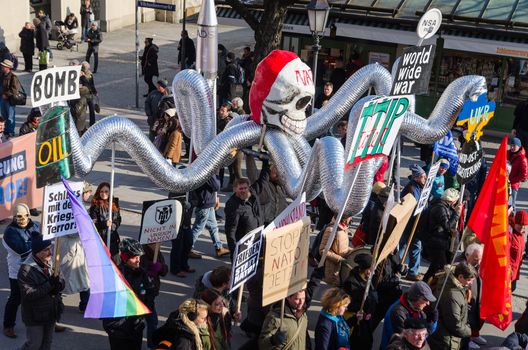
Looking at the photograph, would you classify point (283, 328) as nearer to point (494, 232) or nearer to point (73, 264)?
point (494, 232)

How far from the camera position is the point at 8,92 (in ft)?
50.2

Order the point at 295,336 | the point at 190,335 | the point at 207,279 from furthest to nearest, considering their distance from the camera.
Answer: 1. the point at 207,279
2. the point at 295,336
3. the point at 190,335

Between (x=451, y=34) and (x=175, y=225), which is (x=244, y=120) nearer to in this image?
(x=175, y=225)

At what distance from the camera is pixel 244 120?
974cm

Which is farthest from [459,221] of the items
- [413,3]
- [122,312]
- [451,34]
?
[413,3]

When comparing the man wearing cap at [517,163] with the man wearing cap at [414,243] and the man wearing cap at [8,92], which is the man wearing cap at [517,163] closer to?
the man wearing cap at [414,243]

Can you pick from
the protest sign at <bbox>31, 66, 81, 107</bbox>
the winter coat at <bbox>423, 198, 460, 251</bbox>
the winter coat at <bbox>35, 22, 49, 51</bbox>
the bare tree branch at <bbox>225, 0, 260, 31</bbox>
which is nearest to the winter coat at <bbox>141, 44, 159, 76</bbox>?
the winter coat at <bbox>35, 22, 49, 51</bbox>

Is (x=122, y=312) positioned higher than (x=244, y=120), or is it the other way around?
(x=244, y=120)

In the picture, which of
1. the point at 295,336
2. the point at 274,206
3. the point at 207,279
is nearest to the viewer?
the point at 295,336

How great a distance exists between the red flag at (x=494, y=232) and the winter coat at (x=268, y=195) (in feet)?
9.34

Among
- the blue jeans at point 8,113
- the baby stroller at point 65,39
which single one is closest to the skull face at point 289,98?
the blue jeans at point 8,113

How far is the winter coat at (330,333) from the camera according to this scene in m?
7.47

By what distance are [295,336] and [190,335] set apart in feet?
3.32

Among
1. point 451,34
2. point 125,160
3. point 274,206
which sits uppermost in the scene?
point 451,34
